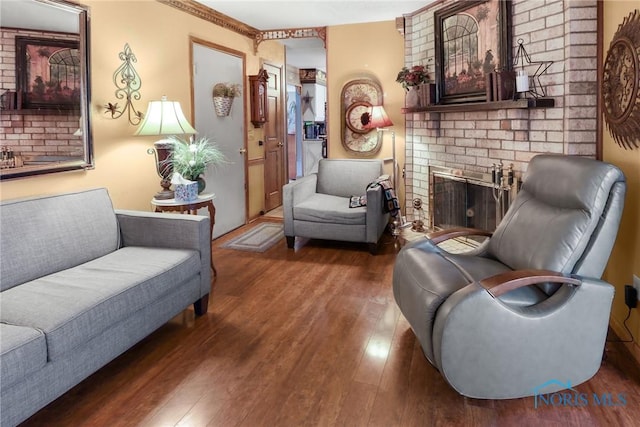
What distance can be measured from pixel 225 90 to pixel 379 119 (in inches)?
64.2

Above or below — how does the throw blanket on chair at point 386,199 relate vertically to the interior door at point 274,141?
below

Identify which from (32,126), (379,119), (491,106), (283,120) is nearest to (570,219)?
(491,106)

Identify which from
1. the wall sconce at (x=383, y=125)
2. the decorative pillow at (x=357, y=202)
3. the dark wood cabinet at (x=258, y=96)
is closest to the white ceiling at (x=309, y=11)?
the dark wood cabinet at (x=258, y=96)

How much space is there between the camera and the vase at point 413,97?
179 inches

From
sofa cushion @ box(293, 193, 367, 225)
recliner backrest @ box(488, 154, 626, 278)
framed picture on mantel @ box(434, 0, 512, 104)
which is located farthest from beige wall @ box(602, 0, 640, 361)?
sofa cushion @ box(293, 193, 367, 225)

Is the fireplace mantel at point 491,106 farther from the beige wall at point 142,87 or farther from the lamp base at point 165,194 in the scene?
the lamp base at point 165,194

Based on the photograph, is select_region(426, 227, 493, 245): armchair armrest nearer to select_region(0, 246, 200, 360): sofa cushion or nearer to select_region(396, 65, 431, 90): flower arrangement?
select_region(0, 246, 200, 360): sofa cushion

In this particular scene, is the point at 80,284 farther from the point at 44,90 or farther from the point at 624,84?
the point at 624,84

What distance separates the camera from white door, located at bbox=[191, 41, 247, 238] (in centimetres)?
455

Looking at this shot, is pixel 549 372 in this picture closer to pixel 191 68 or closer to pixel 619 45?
pixel 619 45

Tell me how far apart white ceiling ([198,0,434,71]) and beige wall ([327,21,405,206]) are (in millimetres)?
123

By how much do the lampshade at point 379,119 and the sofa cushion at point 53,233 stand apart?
293 centimetres

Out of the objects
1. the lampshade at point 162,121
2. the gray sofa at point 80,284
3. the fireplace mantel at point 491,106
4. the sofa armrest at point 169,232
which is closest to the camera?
the gray sofa at point 80,284

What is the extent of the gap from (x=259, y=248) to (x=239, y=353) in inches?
83.9
